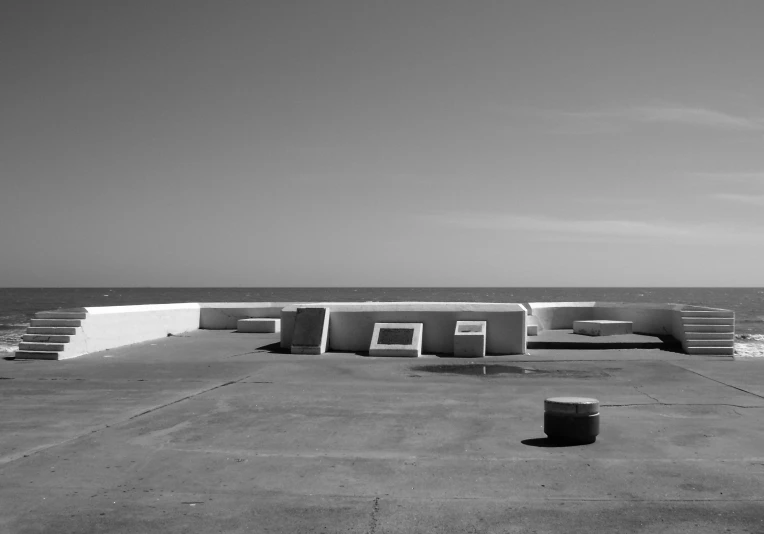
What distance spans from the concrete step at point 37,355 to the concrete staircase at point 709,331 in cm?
1514

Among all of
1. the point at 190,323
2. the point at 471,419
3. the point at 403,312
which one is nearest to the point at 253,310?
the point at 190,323

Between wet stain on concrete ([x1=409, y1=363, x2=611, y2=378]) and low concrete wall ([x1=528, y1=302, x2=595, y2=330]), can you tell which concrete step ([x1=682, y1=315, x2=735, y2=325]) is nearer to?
low concrete wall ([x1=528, y1=302, x2=595, y2=330])

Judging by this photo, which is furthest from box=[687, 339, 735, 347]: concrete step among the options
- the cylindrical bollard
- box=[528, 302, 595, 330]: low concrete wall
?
the cylindrical bollard

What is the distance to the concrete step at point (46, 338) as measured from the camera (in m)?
15.8

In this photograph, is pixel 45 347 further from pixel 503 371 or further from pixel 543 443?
pixel 543 443

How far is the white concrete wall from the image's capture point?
16.6 meters

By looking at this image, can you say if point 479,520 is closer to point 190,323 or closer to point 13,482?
point 13,482

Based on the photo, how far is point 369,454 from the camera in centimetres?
747

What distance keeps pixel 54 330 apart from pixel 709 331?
53.3ft

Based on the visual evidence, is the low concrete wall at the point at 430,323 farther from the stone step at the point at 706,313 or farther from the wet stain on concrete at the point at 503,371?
the stone step at the point at 706,313

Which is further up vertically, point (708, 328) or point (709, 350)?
point (708, 328)

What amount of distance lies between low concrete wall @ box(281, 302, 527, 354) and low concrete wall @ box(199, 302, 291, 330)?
207 inches

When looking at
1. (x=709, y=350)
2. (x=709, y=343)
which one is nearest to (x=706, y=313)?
(x=709, y=343)

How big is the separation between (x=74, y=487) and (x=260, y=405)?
4067 millimetres
